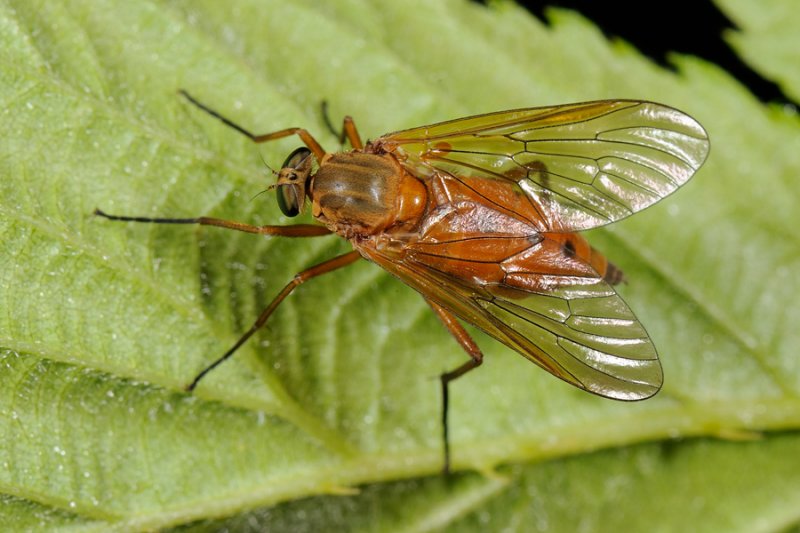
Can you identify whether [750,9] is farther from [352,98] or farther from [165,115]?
[165,115]

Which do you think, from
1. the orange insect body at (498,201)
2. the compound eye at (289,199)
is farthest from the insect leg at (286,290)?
the compound eye at (289,199)

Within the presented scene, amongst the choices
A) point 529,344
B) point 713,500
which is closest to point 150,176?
point 529,344

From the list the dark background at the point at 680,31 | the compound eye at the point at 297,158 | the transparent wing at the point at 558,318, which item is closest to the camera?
the transparent wing at the point at 558,318

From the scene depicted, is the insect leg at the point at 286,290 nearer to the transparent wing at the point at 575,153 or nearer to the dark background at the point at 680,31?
the transparent wing at the point at 575,153

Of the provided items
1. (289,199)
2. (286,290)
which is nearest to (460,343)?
(286,290)

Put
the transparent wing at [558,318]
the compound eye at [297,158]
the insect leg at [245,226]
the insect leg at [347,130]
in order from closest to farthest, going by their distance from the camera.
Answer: the transparent wing at [558,318] → the insect leg at [245,226] → the compound eye at [297,158] → the insect leg at [347,130]

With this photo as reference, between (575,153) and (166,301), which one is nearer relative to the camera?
(166,301)

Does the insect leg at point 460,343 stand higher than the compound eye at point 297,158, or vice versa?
the compound eye at point 297,158

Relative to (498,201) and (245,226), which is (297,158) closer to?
(245,226)
